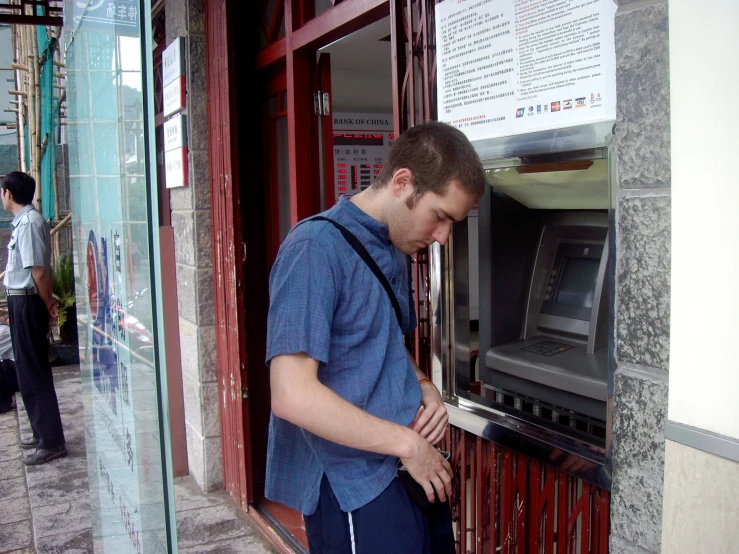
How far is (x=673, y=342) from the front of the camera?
4.56 feet

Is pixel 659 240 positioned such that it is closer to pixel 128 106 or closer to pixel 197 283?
pixel 128 106

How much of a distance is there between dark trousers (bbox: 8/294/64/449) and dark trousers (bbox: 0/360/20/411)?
192 centimetres

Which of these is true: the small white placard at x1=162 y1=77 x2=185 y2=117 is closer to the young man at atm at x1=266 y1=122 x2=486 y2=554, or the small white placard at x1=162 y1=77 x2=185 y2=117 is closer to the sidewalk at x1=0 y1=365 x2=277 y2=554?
the sidewalk at x1=0 y1=365 x2=277 y2=554

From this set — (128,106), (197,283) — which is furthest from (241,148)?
(128,106)

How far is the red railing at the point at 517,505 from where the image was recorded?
6.30 feet

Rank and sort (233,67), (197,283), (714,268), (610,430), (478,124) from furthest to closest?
(197,283)
(233,67)
(478,124)
(610,430)
(714,268)

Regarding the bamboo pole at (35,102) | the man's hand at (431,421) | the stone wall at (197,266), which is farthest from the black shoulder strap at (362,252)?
the bamboo pole at (35,102)

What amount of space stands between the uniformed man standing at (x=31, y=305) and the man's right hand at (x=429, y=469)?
13.8ft

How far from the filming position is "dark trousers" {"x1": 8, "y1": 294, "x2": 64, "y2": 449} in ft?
16.5

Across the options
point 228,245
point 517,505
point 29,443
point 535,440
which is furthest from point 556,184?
point 29,443

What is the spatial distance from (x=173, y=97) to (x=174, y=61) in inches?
8.6

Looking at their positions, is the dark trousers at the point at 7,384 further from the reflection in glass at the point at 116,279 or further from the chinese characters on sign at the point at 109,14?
the chinese characters on sign at the point at 109,14

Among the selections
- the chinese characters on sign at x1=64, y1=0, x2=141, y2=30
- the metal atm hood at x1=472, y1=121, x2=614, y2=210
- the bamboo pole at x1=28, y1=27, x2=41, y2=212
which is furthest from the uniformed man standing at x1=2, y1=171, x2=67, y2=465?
the bamboo pole at x1=28, y1=27, x2=41, y2=212

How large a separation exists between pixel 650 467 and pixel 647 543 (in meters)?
0.17
